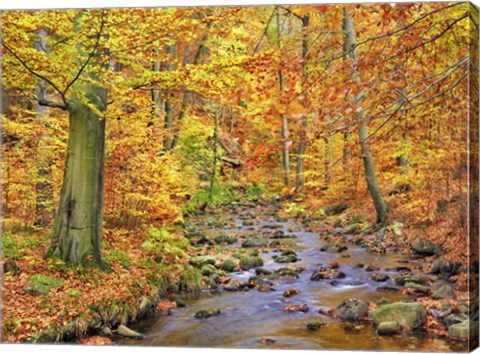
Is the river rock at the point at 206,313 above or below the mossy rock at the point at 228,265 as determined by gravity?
below

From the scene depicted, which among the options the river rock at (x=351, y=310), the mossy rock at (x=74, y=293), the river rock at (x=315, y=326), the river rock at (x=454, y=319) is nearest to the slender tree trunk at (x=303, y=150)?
the river rock at (x=351, y=310)

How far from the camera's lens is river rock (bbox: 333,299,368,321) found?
5.18m

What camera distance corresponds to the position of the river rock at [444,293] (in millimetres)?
4879

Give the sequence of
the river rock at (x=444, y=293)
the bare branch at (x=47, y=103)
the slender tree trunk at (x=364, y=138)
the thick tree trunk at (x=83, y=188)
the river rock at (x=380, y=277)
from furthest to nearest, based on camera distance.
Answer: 1. the thick tree trunk at (x=83, y=188)
2. the bare branch at (x=47, y=103)
3. the river rock at (x=380, y=277)
4. the river rock at (x=444, y=293)
5. the slender tree trunk at (x=364, y=138)

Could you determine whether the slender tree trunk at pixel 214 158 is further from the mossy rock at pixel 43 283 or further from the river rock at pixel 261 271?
the mossy rock at pixel 43 283

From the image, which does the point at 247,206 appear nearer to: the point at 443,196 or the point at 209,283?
the point at 209,283

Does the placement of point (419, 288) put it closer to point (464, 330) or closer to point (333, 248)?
point (464, 330)

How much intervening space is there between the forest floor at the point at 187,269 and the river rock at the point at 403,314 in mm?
79

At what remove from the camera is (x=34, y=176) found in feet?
19.5

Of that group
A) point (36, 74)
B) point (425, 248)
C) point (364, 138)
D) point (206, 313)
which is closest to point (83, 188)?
point (36, 74)

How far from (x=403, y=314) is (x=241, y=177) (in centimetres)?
190

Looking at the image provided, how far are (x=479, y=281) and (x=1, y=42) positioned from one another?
4927 millimetres

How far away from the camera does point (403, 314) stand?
5.02 metres

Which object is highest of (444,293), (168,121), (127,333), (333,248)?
(168,121)
